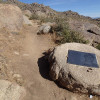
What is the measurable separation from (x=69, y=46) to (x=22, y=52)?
2.39 metres

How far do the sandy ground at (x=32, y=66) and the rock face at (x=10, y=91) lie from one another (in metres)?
0.22

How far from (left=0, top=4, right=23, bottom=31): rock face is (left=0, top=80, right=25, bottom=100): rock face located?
200 inches

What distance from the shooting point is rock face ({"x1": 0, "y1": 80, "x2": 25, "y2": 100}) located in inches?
137

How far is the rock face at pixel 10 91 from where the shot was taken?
11.4 feet

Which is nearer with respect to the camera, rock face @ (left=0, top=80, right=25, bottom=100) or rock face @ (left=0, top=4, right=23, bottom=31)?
rock face @ (left=0, top=80, right=25, bottom=100)

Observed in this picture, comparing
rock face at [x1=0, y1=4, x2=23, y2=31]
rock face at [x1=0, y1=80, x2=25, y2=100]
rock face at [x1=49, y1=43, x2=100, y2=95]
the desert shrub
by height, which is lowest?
rock face at [x1=0, y1=80, x2=25, y2=100]

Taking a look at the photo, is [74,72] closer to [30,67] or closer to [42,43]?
[30,67]

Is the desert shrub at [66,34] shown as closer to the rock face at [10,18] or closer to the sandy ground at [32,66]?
the sandy ground at [32,66]

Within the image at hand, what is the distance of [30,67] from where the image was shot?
203 inches

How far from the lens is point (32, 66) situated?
206 inches

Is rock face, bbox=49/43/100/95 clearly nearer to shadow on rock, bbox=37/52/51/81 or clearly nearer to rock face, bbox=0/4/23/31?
shadow on rock, bbox=37/52/51/81

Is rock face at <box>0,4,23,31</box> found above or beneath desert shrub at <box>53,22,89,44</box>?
above

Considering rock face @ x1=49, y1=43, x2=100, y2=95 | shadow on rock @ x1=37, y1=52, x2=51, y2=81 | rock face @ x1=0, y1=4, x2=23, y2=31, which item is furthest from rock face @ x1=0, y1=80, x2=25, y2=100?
rock face @ x1=0, y1=4, x2=23, y2=31

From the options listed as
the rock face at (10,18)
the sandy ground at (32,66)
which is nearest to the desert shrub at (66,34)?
the sandy ground at (32,66)
